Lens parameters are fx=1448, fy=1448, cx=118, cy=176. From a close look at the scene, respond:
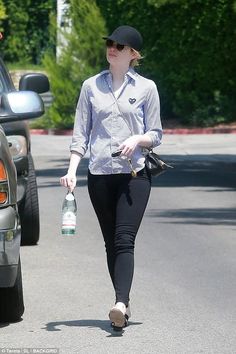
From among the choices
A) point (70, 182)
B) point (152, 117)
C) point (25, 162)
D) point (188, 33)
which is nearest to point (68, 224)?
point (70, 182)

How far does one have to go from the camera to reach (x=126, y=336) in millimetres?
8102

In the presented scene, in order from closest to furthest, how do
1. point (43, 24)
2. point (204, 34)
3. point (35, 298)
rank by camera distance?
point (35, 298), point (204, 34), point (43, 24)

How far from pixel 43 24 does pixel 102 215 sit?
69937mm

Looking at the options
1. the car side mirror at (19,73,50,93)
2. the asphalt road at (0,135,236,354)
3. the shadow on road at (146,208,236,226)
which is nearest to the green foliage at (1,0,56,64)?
the asphalt road at (0,135,236,354)

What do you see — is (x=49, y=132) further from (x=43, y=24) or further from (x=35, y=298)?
(x=43, y=24)

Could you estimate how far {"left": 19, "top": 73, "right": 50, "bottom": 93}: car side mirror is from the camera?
12.8 m

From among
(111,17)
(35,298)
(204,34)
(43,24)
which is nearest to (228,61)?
(204,34)

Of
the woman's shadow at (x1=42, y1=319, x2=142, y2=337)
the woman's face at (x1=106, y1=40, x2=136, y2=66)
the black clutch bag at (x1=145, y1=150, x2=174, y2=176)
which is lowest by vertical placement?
the woman's shadow at (x1=42, y1=319, x2=142, y2=337)

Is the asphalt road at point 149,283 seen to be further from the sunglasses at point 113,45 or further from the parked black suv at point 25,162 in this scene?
the sunglasses at point 113,45

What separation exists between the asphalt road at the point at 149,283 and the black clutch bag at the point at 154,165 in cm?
91

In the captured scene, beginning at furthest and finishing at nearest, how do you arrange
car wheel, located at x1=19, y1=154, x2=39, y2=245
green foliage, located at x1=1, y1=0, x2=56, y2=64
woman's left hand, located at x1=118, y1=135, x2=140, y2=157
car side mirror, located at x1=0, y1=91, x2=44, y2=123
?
green foliage, located at x1=1, y1=0, x2=56, y2=64 < car wheel, located at x1=19, y1=154, x2=39, y2=245 < car side mirror, located at x1=0, y1=91, x2=44, y2=123 < woman's left hand, located at x1=118, y1=135, x2=140, y2=157

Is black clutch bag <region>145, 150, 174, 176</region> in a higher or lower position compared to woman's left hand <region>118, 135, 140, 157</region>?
lower

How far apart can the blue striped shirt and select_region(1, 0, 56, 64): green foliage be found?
62.5m

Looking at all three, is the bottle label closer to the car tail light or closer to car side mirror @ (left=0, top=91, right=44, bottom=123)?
the car tail light
